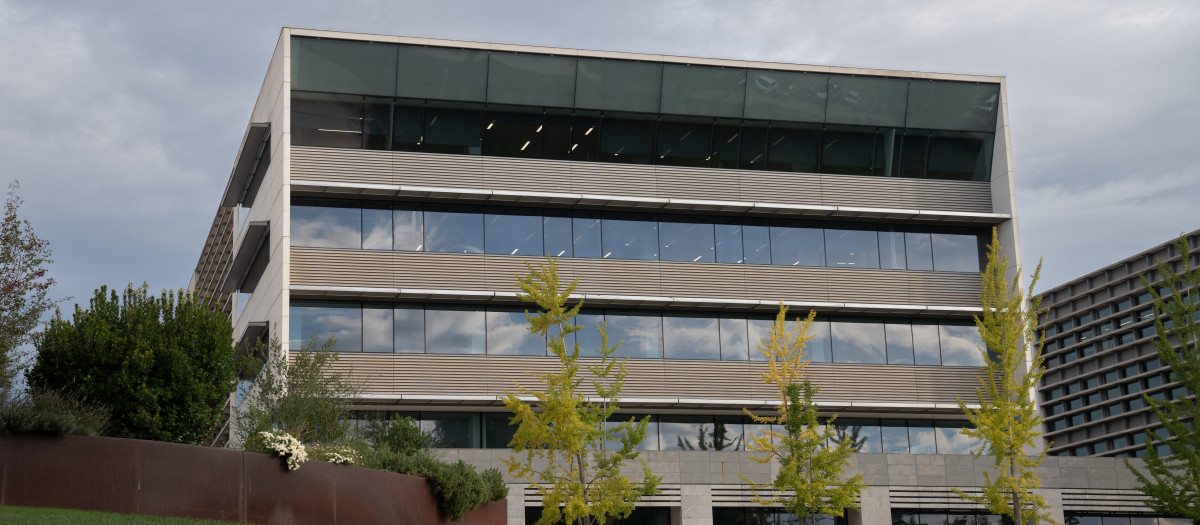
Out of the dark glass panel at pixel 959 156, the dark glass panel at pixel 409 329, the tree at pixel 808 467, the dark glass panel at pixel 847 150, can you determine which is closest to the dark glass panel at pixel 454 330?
the dark glass panel at pixel 409 329

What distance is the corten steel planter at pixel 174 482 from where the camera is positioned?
2123 cm

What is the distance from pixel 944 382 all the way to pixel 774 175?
386 inches

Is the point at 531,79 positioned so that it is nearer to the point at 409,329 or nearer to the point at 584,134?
the point at 584,134

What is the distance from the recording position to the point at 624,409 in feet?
154

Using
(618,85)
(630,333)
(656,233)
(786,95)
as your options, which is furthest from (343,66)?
(786,95)

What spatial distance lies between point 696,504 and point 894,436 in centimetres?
922

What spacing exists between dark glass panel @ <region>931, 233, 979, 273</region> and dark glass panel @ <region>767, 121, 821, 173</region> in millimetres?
5776

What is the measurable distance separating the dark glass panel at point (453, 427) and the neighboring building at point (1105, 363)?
82.7 m

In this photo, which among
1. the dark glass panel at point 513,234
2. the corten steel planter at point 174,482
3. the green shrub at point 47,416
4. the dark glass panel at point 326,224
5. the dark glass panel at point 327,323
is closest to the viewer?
the green shrub at point 47,416

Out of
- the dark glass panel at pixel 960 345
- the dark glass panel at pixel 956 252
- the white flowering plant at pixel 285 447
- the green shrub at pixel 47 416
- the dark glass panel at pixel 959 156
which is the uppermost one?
the dark glass panel at pixel 959 156

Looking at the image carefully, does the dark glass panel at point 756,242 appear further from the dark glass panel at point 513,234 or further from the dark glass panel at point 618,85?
the dark glass panel at point 513,234

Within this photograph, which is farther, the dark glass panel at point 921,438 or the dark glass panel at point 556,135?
the dark glass panel at point 921,438

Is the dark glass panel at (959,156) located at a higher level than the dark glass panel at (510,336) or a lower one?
higher

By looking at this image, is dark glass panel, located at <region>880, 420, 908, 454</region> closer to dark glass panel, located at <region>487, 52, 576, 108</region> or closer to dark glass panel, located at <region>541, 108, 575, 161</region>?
dark glass panel, located at <region>541, 108, 575, 161</region>
